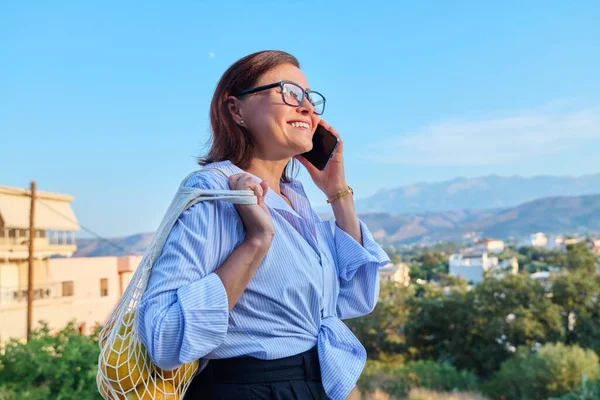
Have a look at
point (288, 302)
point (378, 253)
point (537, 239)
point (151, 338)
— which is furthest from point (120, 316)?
point (537, 239)

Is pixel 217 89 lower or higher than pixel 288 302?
higher

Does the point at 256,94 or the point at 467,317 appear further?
the point at 467,317

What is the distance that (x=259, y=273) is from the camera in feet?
4.01

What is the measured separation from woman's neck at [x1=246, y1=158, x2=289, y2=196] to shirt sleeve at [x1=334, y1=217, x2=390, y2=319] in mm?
226

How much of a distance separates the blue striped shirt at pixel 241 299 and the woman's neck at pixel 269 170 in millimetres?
73

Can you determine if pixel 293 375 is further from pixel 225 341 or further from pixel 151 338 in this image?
pixel 151 338

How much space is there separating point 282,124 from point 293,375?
529 mm

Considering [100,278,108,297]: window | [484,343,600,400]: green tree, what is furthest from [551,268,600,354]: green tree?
[100,278,108,297]: window

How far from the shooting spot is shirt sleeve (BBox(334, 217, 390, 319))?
1.56 metres

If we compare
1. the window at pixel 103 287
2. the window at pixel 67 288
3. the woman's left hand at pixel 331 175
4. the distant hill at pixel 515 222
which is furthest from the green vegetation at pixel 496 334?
the distant hill at pixel 515 222

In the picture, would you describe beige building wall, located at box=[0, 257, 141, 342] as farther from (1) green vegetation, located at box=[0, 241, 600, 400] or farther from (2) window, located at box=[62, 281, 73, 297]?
(1) green vegetation, located at box=[0, 241, 600, 400]

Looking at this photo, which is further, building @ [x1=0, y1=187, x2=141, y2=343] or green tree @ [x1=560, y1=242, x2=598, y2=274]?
→ green tree @ [x1=560, y1=242, x2=598, y2=274]

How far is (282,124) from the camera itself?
1.39m

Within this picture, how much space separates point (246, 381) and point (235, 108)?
0.59 m
